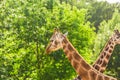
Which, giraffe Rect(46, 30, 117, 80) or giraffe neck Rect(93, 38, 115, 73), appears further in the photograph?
giraffe neck Rect(93, 38, 115, 73)

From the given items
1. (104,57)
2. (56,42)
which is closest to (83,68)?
(56,42)

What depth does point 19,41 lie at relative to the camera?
25.0m

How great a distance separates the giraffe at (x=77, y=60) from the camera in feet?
44.7

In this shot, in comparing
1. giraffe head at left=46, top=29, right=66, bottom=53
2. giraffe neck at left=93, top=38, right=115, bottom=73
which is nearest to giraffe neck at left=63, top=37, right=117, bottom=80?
giraffe head at left=46, top=29, right=66, bottom=53

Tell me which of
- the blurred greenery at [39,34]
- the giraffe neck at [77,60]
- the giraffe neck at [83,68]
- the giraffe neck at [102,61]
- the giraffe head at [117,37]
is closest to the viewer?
the giraffe neck at [83,68]

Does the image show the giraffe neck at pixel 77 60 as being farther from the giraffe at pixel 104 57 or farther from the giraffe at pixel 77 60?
the giraffe at pixel 104 57

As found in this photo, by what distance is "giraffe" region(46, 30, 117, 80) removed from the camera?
13.6m

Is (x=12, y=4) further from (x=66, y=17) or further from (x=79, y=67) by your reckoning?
(x=79, y=67)

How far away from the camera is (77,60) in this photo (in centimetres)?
1388

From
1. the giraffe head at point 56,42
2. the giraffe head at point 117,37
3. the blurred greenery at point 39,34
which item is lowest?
the blurred greenery at point 39,34

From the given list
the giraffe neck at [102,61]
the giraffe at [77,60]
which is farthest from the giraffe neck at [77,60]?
the giraffe neck at [102,61]

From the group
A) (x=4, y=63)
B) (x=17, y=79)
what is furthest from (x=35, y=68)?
(x=4, y=63)

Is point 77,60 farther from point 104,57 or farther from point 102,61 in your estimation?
point 104,57

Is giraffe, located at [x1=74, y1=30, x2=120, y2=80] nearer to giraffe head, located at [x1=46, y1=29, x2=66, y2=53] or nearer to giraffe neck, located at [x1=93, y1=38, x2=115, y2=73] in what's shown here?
giraffe neck, located at [x1=93, y1=38, x2=115, y2=73]
